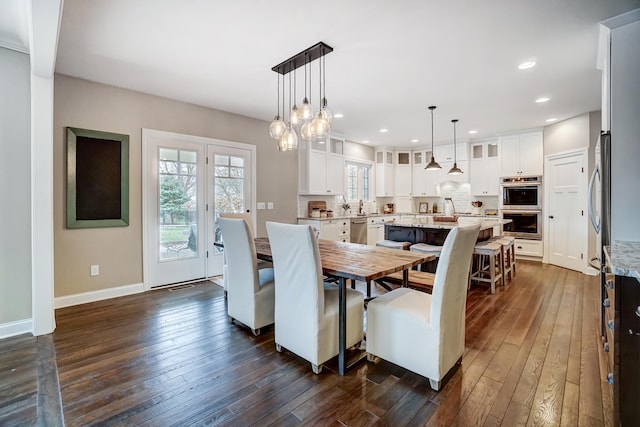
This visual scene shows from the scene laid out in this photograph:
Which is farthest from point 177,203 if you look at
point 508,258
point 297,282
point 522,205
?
point 522,205

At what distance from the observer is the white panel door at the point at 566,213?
4.94 metres

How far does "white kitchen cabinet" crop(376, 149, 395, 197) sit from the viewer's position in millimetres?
7492

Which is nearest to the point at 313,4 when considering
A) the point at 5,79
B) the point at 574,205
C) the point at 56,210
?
the point at 5,79

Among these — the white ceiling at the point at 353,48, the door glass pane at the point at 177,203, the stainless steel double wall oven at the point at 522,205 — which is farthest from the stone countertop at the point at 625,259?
the door glass pane at the point at 177,203

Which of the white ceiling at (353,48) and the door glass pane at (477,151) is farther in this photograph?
the door glass pane at (477,151)

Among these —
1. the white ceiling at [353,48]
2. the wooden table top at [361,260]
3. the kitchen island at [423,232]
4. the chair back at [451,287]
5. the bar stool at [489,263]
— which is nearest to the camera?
the chair back at [451,287]

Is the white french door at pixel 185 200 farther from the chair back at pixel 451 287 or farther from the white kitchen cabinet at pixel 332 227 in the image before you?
the chair back at pixel 451 287

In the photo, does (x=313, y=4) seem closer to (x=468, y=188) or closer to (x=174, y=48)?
(x=174, y=48)

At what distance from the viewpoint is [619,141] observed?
2.29m

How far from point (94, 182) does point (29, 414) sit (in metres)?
2.52

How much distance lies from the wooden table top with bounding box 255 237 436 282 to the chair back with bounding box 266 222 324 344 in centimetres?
14

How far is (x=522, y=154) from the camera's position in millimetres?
5949

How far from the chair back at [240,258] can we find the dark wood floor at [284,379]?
1.33 feet

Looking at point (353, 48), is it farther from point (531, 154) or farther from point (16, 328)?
point (531, 154)
